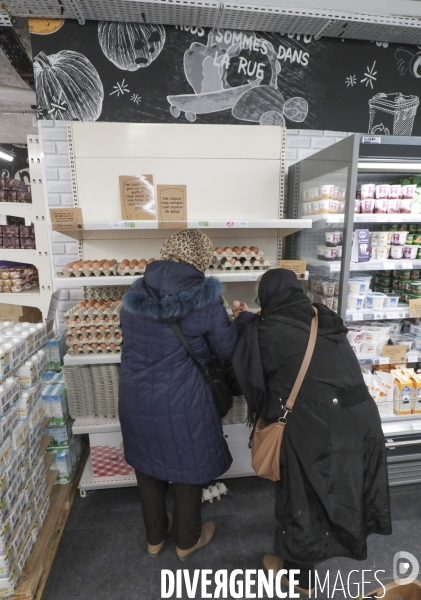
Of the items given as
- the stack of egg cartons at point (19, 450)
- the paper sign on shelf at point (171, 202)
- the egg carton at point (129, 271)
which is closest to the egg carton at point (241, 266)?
the paper sign on shelf at point (171, 202)

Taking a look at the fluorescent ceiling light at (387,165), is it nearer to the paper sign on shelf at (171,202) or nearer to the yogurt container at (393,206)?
the yogurt container at (393,206)

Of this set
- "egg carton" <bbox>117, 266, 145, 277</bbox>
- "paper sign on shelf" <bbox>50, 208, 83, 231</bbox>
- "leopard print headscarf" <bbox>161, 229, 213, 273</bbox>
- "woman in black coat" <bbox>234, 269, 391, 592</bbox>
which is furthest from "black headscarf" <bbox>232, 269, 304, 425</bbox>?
"paper sign on shelf" <bbox>50, 208, 83, 231</bbox>

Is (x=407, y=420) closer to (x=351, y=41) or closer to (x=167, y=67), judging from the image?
(x=351, y=41)

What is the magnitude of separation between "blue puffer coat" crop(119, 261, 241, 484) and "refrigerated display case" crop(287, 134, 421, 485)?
99cm

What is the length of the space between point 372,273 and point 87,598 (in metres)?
2.95

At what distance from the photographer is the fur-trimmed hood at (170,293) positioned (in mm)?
1631

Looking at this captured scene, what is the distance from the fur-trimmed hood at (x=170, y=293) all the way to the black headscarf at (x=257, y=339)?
0.23 m

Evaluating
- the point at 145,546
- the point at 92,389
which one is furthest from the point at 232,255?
the point at 145,546

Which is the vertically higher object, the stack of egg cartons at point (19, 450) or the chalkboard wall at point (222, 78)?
the chalkboard wall at point (222, 78)

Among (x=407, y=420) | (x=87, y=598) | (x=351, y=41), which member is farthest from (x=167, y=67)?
(x=87, y=598)

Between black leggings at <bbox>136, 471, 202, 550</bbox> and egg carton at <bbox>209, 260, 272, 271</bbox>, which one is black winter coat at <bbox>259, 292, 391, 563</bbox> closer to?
black leggings at <bbox>136, 471, 202, 550</bbox>

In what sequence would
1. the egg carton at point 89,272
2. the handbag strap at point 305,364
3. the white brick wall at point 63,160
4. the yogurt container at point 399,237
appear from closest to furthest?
the handbag strap at point 305,364, the egg carton at point 89,272, the yogurt container at point 399,237, the white brick wall at point 63,160

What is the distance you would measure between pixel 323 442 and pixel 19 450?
4.90 ft

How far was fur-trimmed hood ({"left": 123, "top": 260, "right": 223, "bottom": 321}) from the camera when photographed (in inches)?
64.2
